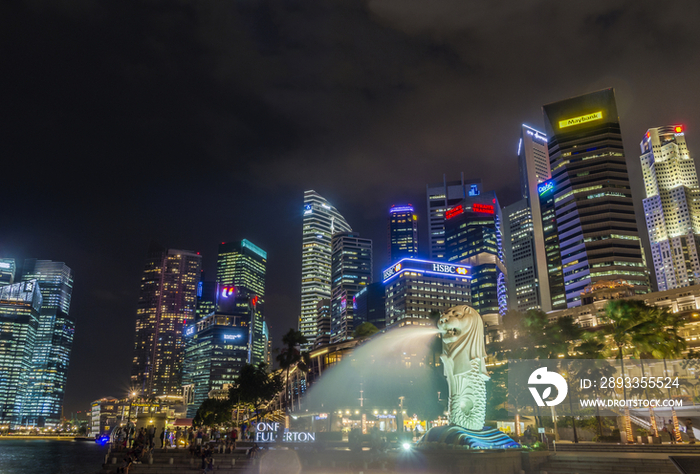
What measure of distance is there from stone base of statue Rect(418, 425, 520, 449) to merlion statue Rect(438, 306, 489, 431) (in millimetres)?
640

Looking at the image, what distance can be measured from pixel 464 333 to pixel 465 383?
290cm

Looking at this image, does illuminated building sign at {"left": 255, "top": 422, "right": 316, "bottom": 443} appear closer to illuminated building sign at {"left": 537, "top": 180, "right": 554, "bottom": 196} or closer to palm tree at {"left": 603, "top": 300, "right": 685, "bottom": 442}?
palm tree at {"left": 603, "top": 300, "right": 685, "bottom": 442}

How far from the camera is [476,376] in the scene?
1107 inches

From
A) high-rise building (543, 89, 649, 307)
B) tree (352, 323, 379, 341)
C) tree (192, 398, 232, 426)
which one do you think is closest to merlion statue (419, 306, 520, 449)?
tree (352, 323, 379, 341)

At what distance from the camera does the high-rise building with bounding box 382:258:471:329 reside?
186 m

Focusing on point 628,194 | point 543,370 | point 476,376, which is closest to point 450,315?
point 476,376

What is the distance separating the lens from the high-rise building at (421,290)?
186 meters

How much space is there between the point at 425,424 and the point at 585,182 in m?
127

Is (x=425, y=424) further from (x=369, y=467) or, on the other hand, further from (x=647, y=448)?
(x=369, y=467)

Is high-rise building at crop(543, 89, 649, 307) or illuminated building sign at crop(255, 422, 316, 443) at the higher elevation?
high-rise building at crop(543, 89, 649, 307)

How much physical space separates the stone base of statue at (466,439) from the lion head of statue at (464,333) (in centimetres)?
420

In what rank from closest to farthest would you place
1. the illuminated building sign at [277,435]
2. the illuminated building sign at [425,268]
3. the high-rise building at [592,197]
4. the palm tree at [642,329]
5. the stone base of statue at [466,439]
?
the stone base of statue at [466,439] < the illuminated building sign at [277,435] < the palm tree at [642,329] < the high-rise building at [592,197] < the illuminated building sign at [425,268]

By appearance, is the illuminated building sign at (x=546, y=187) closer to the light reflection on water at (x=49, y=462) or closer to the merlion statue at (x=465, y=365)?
the light reflection on water at (x=49, y=462)

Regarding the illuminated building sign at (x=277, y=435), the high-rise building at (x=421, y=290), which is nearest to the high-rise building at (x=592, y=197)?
the high-rise building at (x=421, y=290)
